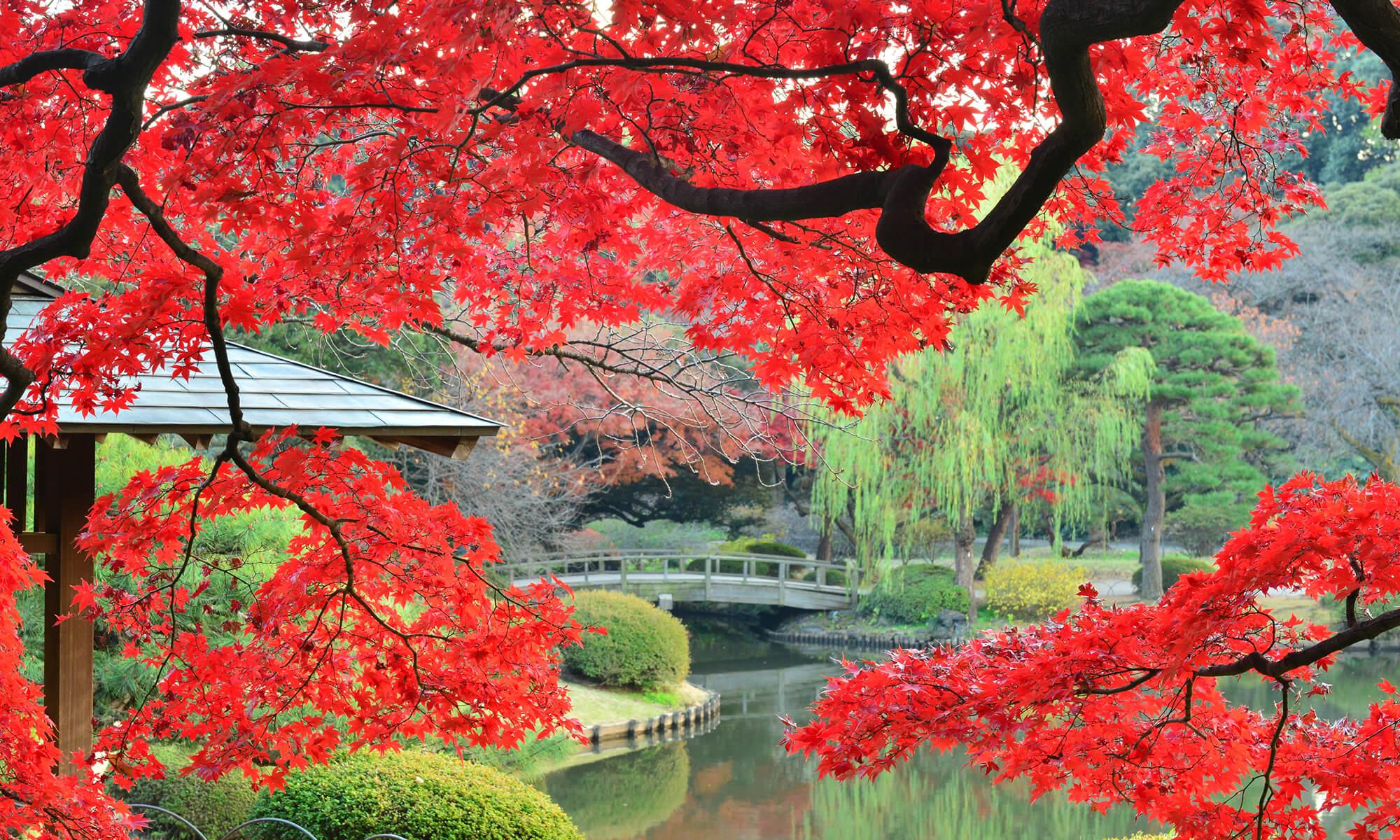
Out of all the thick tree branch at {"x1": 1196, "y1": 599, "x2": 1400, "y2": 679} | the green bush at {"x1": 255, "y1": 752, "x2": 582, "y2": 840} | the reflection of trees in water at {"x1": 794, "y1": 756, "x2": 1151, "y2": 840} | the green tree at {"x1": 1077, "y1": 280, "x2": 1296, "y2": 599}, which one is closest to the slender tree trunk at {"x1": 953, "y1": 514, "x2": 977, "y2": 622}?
the green tree at {"x1": 1077, "y1": 280, "x2": 1296, "y2": 599}

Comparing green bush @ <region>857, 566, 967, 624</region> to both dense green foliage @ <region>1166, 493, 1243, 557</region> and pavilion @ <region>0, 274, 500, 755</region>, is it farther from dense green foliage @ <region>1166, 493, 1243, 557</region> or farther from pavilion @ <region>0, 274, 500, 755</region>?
pavilion @ <region>0, 274, 500, 755</region>

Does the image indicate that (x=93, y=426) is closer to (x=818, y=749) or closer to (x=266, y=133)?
(x=266, y=133)

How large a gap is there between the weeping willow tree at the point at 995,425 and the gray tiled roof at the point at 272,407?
27.0 feet

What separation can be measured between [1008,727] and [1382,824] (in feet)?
3.44

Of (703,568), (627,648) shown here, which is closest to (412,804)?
(627,648)

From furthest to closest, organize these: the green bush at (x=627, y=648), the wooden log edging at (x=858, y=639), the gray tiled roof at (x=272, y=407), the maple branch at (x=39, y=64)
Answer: the wooden log edging at (x=858, y=639) → the green bush at (x=627, y=648) → the gray tiled roof at (x=272, y=407) → the maple branch at (x=39, y=64)

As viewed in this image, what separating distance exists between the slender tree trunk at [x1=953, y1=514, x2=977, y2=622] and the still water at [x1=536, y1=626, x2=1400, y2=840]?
10.9ft

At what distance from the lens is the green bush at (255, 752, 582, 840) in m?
5.02

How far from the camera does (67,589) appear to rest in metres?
3.79

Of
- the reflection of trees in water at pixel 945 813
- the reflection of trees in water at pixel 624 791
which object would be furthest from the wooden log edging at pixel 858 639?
the reflection of trees in water at pixel 624 791

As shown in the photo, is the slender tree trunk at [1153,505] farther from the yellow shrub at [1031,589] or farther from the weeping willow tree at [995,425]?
the yellow shrub at [1031,589]

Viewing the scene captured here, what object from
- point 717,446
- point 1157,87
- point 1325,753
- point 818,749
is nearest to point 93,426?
point 818,749

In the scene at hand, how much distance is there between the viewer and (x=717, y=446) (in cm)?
1468

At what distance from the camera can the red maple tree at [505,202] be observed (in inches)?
81.9
